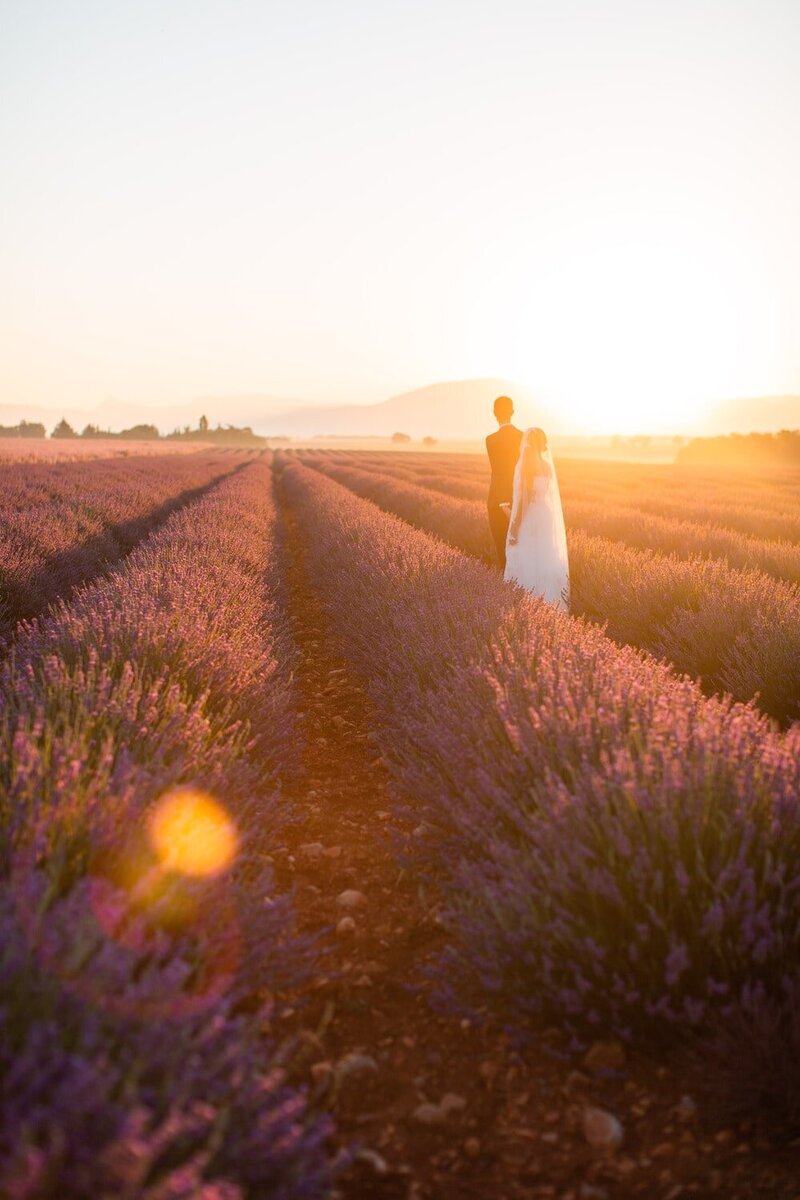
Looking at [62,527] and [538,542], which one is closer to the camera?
[538,542]

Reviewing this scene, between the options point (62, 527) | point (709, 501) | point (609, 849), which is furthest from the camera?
point (709, 501)

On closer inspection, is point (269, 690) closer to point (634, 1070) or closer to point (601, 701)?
point (601, 701)

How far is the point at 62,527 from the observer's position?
24.6ft

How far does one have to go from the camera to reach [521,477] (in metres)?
5.91

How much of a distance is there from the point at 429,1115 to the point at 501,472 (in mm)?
5510

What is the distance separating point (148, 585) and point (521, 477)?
3.07 m

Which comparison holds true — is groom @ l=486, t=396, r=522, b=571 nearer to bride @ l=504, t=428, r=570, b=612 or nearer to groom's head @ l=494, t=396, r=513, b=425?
groom's head @ l=494, t=396, r=513, b=425

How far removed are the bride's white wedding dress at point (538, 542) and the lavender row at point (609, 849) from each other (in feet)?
10.1

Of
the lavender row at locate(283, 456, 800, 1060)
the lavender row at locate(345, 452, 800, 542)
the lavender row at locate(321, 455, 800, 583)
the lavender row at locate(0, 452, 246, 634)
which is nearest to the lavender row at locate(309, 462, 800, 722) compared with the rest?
the lavender row at locate(321, 455, 800, 583)

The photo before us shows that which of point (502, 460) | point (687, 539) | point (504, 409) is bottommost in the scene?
point (687, 539)

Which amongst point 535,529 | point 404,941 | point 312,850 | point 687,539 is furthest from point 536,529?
point 404,941

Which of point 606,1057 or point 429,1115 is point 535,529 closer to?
point 606,1057

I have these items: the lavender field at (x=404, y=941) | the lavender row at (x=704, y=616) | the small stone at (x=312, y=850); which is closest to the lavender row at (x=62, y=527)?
the lavender field at (x=404, y=941)

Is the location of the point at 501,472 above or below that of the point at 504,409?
below
